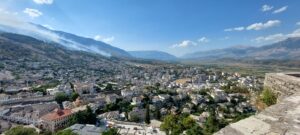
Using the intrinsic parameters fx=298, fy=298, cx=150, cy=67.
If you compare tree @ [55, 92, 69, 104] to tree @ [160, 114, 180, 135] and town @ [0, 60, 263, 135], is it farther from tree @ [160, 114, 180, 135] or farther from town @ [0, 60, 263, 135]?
tree @ [160, 114, 180, 135]

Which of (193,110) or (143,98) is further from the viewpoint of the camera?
(143,98)

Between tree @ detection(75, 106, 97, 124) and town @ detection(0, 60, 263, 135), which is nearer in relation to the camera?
town @ detection(0, 60, 263, 135)

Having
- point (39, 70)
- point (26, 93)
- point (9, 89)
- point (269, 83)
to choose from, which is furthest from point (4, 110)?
point (39, 70)

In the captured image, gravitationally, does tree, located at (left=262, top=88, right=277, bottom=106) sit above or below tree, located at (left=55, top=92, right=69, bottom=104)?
above

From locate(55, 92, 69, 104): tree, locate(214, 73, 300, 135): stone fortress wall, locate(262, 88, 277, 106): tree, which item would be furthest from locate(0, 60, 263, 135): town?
locate(214, 73, 300, 135): stone fortress wall

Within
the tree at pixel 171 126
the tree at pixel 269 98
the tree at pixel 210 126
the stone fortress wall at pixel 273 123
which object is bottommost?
the tree at pixel 210 126

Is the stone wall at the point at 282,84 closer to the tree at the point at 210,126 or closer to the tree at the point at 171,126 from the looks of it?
the tree at the point at 210,126

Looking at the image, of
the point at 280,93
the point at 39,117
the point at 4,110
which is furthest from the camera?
the point at 4,110

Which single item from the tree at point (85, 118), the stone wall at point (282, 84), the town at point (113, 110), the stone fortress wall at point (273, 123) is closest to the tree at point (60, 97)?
the town at point (113, 110)

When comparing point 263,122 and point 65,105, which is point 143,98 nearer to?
point 65,105
